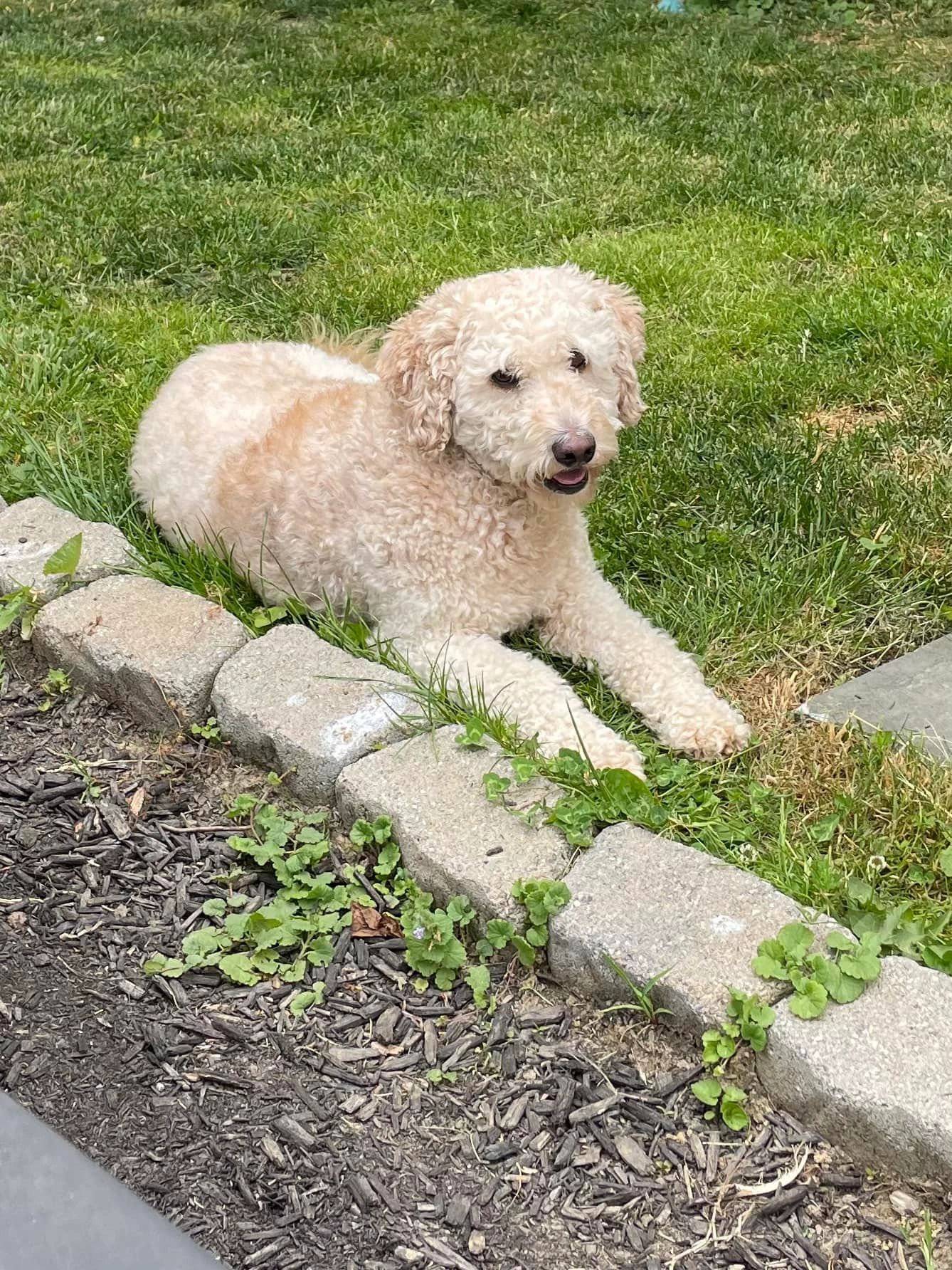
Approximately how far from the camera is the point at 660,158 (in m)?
6.21

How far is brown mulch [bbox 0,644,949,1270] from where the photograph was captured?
1.80 m

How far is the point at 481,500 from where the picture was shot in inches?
116

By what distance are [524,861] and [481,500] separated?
102 cm

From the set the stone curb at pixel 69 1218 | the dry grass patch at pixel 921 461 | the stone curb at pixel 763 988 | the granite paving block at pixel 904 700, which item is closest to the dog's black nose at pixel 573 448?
the granite paving block at pixel 904 700

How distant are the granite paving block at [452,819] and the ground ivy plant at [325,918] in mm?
31

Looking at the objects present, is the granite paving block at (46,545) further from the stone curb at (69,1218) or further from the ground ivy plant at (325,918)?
the stone curb at (69,1218)

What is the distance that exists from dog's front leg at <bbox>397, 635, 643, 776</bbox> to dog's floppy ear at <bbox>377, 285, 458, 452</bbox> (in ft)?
1.57

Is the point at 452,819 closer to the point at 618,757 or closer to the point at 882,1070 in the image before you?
the point at 618,757

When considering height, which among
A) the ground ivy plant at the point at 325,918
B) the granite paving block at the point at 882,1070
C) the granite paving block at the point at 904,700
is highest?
the granite paving block at the point at 882,1070

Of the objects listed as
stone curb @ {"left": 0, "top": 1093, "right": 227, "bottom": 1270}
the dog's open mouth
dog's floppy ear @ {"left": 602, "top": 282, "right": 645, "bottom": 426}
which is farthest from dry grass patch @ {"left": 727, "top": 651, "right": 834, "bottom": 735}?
stone curb @ {"left": 0, "top": 1093, "right": 227, "bottom": 1270}

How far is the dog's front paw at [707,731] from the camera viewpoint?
2.69 meters

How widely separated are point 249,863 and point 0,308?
315 cm

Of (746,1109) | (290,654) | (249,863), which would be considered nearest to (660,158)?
(290,654)

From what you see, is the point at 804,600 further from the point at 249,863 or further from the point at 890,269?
the point at 890,269
